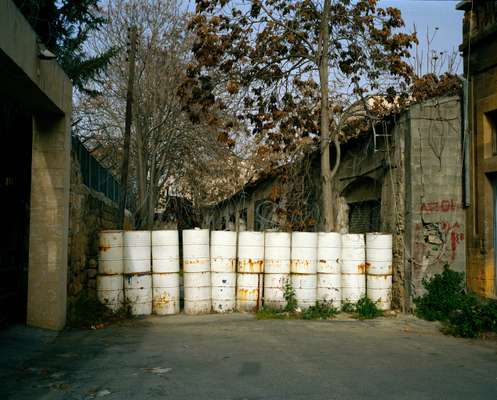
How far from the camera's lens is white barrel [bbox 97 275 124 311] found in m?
9.97

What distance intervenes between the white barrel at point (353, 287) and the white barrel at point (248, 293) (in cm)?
167

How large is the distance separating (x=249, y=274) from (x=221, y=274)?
20.6 inches

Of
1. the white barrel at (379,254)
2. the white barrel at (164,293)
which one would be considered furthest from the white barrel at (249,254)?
the white barrel at (379,254)

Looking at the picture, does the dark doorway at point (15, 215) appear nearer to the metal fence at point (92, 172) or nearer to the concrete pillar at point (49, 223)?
the concrete pillar at point (49, 223)

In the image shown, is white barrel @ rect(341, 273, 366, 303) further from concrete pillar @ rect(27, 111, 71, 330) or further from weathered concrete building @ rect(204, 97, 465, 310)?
concrete pillar @ rect(27, 111, 71, 330)

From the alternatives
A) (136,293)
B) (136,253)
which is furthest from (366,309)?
(136,253)

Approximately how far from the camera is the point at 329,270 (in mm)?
10648

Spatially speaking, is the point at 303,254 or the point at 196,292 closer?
the point at 196,292

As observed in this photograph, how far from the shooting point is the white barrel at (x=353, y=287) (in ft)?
35.1

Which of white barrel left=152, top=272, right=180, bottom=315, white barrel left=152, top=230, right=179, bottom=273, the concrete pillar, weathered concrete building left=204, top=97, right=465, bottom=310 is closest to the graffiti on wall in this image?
weathered concrete building left=204, top=97, right=465, bottom=310

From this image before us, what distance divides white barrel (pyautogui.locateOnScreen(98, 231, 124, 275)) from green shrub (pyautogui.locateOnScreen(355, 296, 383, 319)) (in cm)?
439

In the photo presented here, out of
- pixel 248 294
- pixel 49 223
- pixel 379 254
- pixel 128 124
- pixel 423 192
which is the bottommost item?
pixel 248 294

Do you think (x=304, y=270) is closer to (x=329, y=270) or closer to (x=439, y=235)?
(x=329, y=270)

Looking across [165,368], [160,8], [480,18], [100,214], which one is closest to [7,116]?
[100,214]
